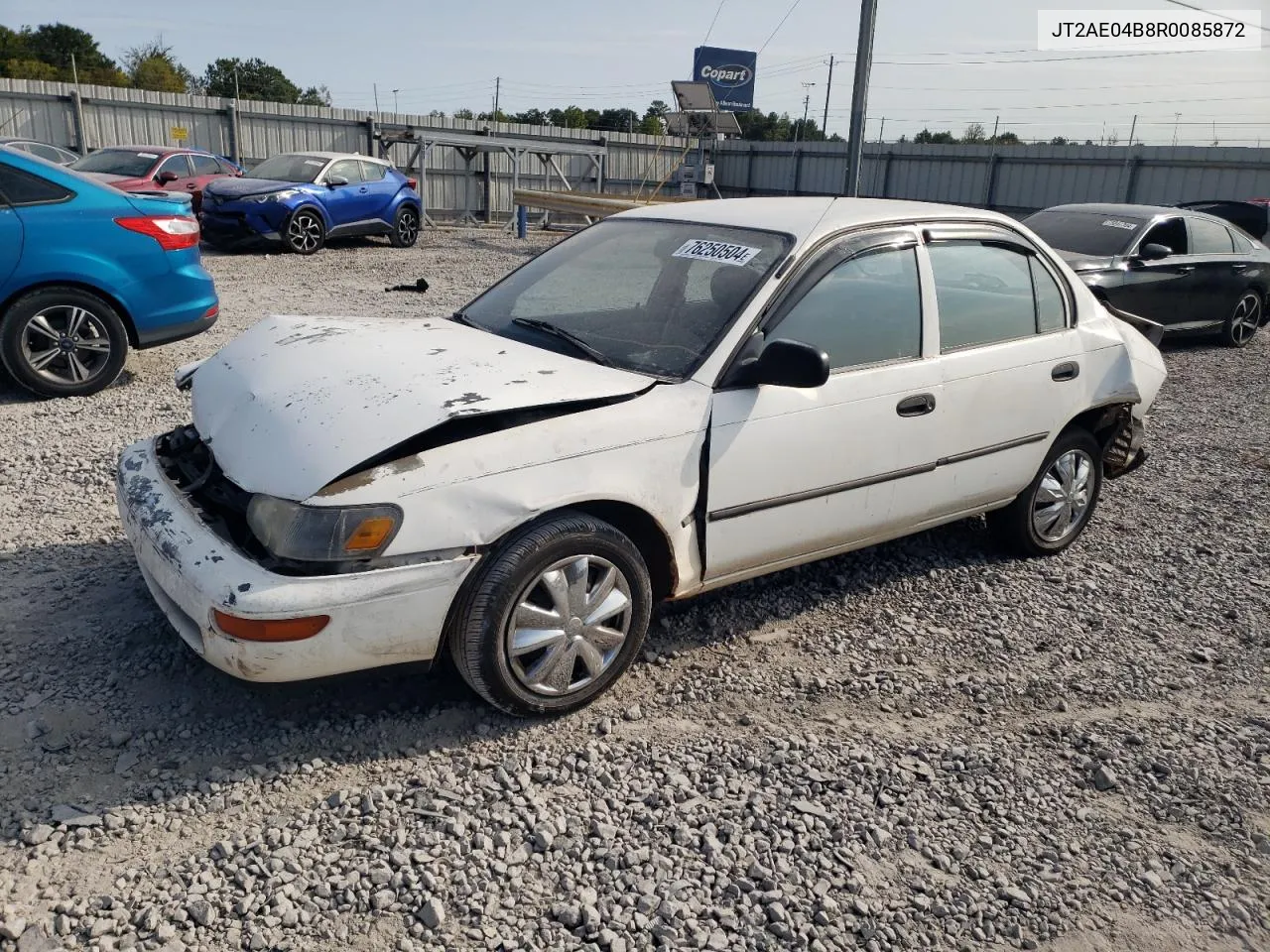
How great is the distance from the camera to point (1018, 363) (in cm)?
446

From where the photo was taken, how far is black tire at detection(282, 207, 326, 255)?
1523 centimetres

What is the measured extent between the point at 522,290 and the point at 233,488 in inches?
63.4

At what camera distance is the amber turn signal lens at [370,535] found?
9.43 ft

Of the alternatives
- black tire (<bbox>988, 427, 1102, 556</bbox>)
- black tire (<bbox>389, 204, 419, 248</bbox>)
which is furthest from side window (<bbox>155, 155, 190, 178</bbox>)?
black tire (<bbox>988, 427, 1102, 556</bbox>)

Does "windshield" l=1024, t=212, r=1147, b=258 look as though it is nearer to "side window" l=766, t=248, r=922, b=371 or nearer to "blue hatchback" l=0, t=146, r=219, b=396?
"side window" l=766, t=248, r=922, b=371

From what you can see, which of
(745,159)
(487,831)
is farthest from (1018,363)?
(745,159)

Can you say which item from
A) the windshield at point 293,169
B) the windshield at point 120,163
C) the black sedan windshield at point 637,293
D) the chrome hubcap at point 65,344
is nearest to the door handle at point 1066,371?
the black sedan windshield at point 637,293

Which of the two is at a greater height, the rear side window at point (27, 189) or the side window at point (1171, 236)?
the rear side window at point (27, 189)

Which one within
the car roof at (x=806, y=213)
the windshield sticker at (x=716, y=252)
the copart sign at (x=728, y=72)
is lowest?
the windshield sticker at (x=716, y=252)

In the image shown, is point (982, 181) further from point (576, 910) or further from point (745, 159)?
point (576, 910)

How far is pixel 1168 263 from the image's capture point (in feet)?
33.4

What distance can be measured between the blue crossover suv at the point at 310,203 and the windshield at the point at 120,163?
3.09ft

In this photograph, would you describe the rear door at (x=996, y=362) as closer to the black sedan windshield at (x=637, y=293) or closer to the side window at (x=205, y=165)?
the black sedan windshield at (x=637, y=293)

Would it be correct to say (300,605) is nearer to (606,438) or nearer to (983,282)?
(606,438)
